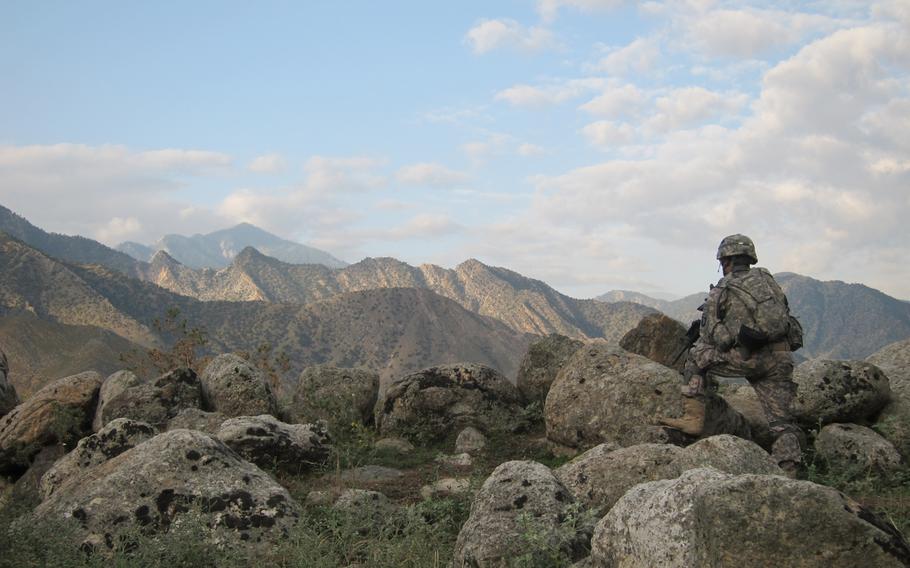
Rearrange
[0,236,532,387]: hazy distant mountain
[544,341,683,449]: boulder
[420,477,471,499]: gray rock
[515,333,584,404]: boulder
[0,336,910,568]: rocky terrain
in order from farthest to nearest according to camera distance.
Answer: [0,236,532,387]: hazy distant mountain, [515,333,584,404]: boulder, [544,341,683,449]: boulder, [420,477,471,499]: gray rock, [0,336,910,568]: rocky terrain

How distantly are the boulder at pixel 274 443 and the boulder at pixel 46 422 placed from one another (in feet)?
17.0

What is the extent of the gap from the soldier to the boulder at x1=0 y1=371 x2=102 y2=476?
483 inches

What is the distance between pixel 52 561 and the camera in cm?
613

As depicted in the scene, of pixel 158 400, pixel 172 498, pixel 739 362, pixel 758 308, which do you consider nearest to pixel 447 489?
pixel 172 498

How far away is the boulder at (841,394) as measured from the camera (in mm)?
12070

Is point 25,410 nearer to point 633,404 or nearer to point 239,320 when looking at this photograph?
point 633,404

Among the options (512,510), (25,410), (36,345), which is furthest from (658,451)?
(36,345)

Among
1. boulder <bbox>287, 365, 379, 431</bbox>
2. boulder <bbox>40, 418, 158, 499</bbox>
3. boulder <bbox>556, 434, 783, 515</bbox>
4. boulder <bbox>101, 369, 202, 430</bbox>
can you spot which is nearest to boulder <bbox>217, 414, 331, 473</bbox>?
boulder <bbox>40, 418, 158, 499</bbox>

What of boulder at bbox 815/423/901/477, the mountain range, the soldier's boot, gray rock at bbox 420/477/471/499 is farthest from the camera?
the mountain range

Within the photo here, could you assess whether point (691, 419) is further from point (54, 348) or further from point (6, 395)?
point (54, 348)

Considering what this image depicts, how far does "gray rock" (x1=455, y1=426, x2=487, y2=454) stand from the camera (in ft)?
46.1

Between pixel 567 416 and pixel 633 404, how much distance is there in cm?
133

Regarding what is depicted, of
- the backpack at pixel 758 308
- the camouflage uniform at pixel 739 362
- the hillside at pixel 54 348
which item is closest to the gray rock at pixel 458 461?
the camouflage uniform at pixel 739 362

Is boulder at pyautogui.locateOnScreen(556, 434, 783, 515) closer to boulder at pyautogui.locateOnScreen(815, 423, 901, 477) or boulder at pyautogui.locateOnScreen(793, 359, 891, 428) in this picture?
boulder at pyautogui.locateOnScreen(815, 423, 901, 477)
